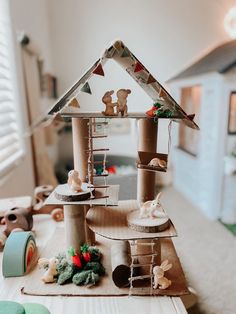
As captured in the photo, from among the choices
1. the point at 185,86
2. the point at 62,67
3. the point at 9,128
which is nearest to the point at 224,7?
the point at 185,86

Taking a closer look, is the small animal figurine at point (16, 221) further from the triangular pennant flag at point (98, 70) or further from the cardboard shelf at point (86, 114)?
the triangular pennant flag at point (98, 70)

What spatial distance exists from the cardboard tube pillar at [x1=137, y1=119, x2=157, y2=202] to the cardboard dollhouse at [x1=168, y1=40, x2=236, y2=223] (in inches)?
52.5

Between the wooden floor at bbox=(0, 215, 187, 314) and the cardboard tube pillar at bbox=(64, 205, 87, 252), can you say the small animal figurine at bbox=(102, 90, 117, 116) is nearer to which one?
the cardboard tube pillar at bbox=(64, 205, 87, 252)

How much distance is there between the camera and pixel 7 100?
5.14 ft

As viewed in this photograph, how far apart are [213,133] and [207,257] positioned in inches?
34.2

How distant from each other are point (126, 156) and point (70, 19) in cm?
151

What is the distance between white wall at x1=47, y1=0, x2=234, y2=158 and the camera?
2.51 m

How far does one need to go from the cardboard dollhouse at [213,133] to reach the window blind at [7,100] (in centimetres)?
134

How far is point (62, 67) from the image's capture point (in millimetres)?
2891

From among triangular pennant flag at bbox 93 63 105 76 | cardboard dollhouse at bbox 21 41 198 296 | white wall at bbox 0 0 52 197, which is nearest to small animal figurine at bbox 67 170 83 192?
cardboard dollhouse at bbox 21 41 198 296

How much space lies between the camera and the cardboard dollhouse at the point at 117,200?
65 cm

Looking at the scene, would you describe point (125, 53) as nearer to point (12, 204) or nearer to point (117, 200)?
point (117, 200)

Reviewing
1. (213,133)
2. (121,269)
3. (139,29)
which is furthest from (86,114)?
(139,29)

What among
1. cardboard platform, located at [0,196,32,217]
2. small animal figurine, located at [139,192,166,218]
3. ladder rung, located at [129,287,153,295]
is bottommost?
ladder rung, located at [129,287,153,295]
